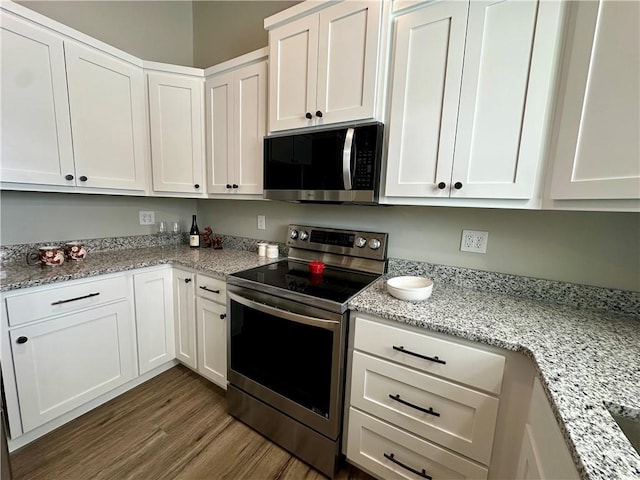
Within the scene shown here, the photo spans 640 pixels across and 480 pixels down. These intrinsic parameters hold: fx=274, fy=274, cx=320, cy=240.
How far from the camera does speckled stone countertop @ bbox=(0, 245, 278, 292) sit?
1415mm

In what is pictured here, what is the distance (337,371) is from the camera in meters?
1.26

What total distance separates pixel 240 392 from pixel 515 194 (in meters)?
1.76

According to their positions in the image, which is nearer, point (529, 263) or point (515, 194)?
point (515, 194)

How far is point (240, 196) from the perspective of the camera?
2045mm

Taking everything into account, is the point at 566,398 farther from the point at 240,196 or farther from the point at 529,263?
the point at 240,196

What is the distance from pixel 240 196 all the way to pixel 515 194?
168cm

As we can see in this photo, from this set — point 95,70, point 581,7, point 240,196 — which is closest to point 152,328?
point 240,196

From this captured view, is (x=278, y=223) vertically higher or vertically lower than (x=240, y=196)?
lower

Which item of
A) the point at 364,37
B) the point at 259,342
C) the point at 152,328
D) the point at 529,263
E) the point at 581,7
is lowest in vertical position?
the point at 152,328

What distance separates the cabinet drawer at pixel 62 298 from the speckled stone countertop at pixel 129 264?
0.18ft

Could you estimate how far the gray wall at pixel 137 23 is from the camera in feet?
5.91

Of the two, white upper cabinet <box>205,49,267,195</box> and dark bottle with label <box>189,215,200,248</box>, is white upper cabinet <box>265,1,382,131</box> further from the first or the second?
dark bottle with label <box>189,215,200,248</box>

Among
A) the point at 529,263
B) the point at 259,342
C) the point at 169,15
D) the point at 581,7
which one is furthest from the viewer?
the point at 169,15

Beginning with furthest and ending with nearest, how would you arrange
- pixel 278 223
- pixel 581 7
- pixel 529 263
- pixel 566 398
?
1. pixel 278 223
2. pixel 529 263
3. pixel 581 7
4. pixel 566 398
